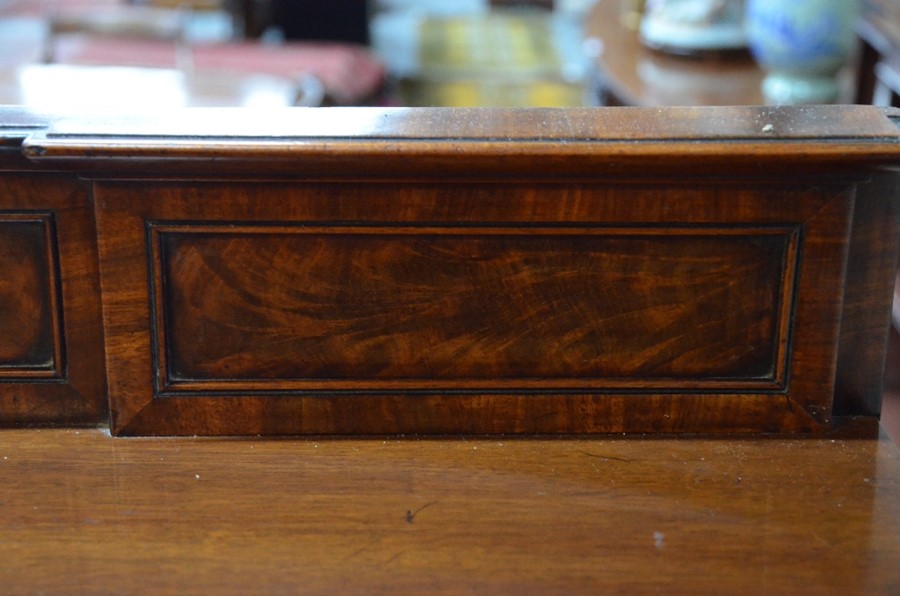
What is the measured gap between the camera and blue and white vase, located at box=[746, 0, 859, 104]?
2596 millimetres

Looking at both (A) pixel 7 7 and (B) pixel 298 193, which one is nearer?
(B) pixel 298 193

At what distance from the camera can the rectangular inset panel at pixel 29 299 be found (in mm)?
1040

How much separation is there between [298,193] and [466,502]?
1.00 feet

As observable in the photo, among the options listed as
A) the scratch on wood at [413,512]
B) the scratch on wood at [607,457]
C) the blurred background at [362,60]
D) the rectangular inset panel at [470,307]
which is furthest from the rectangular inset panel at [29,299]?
the blurred background at [362,60]

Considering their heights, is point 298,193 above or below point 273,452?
above

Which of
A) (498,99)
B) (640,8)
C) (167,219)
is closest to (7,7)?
(498,99)

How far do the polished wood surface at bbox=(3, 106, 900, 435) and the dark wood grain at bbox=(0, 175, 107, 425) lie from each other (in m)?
0.01

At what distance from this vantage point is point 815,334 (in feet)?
3.43

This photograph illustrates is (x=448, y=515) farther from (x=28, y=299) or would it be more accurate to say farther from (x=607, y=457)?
(x=28, y=299)

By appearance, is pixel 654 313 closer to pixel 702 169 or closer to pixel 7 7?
pixel 702 169

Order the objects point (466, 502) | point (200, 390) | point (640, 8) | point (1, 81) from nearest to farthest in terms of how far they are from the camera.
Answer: point (466, 502) < point (200, 390) < point (1, 81) < point (640, 8)

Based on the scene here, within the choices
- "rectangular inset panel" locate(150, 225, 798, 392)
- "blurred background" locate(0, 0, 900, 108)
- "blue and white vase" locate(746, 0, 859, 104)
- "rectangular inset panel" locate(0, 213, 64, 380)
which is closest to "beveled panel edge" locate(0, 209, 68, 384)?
"rectangular inset panel" locate(0, 213, 64, 380)

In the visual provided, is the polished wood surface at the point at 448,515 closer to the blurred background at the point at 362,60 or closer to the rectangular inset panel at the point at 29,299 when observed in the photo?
the rectangular inset panel at the point at 29,299

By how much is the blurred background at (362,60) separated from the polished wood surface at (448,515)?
1632 mm
